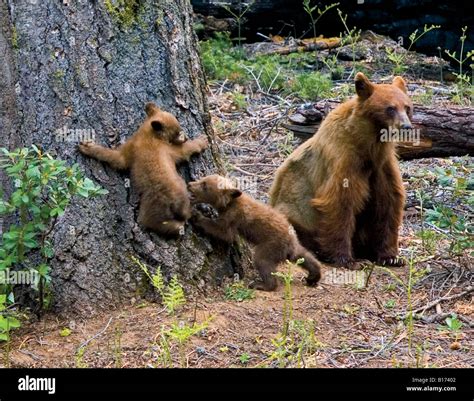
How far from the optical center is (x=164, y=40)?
642 centimetres

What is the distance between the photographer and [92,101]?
6.18 m

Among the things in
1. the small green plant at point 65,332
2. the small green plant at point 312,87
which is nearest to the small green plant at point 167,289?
the small green plant at point 65,332

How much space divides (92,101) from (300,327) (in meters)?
2.08

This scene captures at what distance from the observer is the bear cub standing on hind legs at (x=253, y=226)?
6.70 meters

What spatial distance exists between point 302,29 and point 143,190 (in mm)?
9763

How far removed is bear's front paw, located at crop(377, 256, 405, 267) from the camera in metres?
8.05

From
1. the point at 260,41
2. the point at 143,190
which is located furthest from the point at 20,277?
the point at 260,41

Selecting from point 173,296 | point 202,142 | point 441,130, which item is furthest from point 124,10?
point 441,130

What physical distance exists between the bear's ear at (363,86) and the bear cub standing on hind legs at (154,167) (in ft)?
6.91

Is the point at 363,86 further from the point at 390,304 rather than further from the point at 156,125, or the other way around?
the point at 156,125

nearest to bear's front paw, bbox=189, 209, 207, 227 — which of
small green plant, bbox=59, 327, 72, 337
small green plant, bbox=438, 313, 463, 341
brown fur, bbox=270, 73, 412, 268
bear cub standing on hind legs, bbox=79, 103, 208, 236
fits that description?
bear cub standing on hind legs, bbox=79, 103, 208, 236

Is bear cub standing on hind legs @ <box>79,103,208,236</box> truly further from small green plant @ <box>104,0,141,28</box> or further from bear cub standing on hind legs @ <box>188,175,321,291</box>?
small green plant @ <box>104,0,141,28</box>
